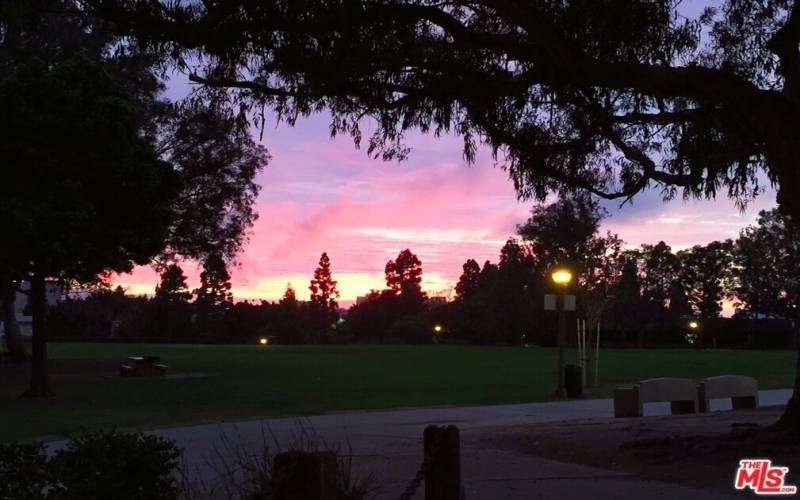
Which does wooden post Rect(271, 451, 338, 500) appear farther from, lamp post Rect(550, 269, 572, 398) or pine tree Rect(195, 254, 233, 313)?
pine tree Rect(195, 254, 233, 313)

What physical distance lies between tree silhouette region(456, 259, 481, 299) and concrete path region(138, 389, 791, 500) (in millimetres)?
112556

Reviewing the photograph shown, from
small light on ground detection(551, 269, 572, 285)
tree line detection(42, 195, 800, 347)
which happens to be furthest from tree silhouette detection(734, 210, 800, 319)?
small light on ground detection(551, 269, 572, 285)

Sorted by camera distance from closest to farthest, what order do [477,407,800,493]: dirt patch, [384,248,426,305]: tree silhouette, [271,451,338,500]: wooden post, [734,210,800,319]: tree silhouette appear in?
1. [271,451,338,500]: wooden post
2. [477,407,800,493]: dirt patch
3. [734,210,800,319]: tree silhouette
4. [384,248,426,305]: tree silhouette

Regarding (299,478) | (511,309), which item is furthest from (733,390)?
(511,309)

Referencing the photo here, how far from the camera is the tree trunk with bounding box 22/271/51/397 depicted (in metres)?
22.9

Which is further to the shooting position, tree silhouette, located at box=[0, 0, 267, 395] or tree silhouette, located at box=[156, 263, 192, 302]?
tree silhouette, located at box=[156, 263, 192, 302]

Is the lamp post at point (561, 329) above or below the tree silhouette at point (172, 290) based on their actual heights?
below

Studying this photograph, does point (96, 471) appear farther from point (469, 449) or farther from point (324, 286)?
point (324, 286)

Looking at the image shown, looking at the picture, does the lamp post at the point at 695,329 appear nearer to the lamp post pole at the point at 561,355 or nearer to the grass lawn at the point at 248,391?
the grass lawn at the point at 248,391

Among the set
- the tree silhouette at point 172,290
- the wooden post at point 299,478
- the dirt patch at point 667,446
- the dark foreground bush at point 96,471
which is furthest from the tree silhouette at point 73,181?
the tree silhouette at point 172,290

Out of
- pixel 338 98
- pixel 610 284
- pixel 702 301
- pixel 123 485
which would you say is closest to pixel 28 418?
pixel 338 98

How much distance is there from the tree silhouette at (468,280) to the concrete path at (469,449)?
113m

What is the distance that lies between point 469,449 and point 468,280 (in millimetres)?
124817

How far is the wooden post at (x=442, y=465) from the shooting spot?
190 inches
